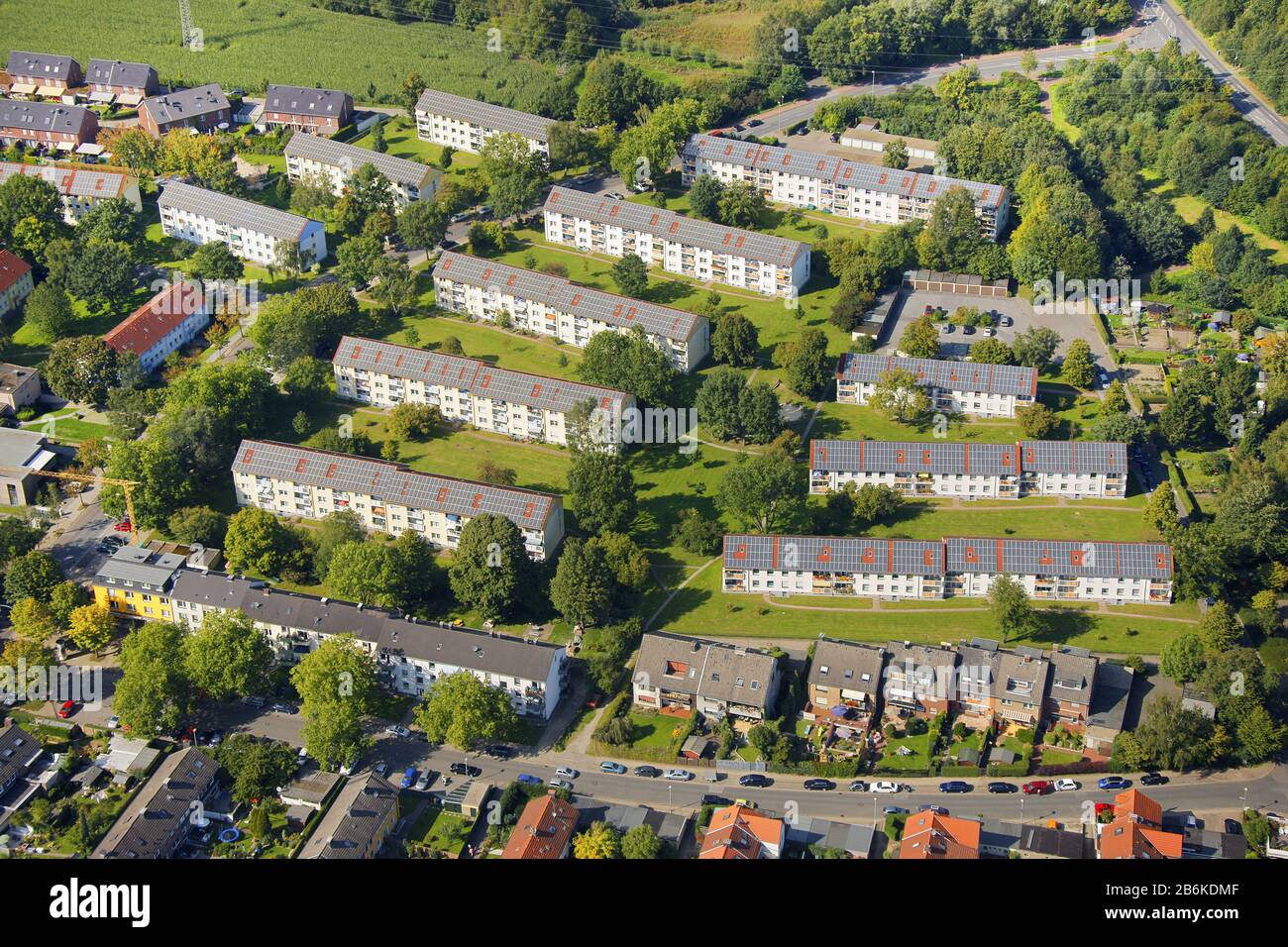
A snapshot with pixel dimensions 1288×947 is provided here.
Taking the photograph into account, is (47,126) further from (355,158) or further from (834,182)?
(834,182)

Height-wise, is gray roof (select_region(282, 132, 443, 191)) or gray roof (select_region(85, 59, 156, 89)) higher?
gray roof (select_region(85, 59, 156, 89))

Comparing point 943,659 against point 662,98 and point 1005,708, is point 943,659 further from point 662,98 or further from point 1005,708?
point 662,98

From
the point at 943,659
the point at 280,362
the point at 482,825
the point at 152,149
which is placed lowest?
the point at 482,825

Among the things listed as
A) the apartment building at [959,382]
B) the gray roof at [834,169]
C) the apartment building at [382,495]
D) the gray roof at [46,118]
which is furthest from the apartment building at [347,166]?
the apartment building at [959,382]

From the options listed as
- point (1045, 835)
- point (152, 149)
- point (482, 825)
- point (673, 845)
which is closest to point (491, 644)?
point (482, 825)

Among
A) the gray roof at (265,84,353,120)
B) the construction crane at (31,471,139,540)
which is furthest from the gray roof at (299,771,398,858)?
the gray roof at (265,84,353,120)

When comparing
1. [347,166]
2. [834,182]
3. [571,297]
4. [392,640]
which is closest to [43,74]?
[347,166]

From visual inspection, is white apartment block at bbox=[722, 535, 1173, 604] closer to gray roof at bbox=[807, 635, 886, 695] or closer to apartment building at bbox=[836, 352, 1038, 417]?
gray roof at bbox=[807, 635, 886, 695]

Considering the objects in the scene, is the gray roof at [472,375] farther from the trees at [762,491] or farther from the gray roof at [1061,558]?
the gray roof at [1061,558]
